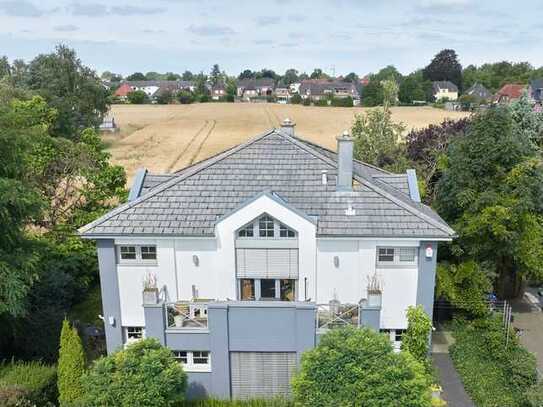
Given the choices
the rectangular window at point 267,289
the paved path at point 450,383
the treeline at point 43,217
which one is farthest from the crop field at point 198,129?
the paved path at point 450,383

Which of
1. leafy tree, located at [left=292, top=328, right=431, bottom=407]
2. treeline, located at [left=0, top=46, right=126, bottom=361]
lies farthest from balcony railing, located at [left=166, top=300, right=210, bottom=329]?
treeline, located at [left=0, top=46, right=126, bottom=361]

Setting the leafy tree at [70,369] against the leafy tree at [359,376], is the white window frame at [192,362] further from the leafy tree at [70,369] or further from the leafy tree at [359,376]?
the leafy tree at [359,376]

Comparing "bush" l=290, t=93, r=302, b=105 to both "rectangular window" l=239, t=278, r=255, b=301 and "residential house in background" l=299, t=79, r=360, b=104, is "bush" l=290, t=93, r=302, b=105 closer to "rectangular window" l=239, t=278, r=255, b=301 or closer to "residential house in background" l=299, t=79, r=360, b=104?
"residential house in background" l=299, t=79, r=360, b=104

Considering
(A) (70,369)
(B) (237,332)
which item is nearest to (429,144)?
(B) (237,332)

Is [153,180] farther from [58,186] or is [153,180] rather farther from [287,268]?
[58,186]

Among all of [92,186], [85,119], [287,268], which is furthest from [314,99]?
[287,268]
